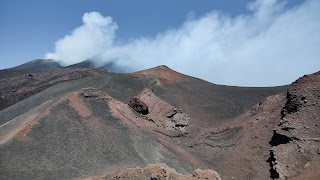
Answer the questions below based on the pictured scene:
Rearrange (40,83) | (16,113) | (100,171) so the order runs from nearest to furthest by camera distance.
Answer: (100,171) < (16,113) < (40,83)

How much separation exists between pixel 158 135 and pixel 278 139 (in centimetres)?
937

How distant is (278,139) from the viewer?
27.2 metres

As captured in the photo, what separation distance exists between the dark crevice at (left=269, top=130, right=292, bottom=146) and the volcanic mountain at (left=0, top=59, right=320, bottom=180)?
0.07 m

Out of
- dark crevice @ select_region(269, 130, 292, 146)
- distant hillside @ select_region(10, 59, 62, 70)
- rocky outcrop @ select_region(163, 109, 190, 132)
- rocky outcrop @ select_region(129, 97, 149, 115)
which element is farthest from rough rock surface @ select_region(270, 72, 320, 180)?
distant hillside @ select_region(10, 59, 62, 70)

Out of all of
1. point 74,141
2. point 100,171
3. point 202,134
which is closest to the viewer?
point 100,171

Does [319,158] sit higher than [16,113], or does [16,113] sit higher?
[16,113]

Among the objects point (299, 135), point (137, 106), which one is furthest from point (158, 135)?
point (299, 135)

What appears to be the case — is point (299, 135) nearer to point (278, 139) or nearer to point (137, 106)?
point (278, 139)

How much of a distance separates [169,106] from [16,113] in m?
15.0

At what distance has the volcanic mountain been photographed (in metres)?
20.5

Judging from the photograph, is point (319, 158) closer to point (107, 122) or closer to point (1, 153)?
point (107, 122)

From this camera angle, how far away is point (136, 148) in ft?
79.2

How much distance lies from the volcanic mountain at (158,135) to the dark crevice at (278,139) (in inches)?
2.9

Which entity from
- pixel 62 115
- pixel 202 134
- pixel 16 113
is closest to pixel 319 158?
pixel 202 134
